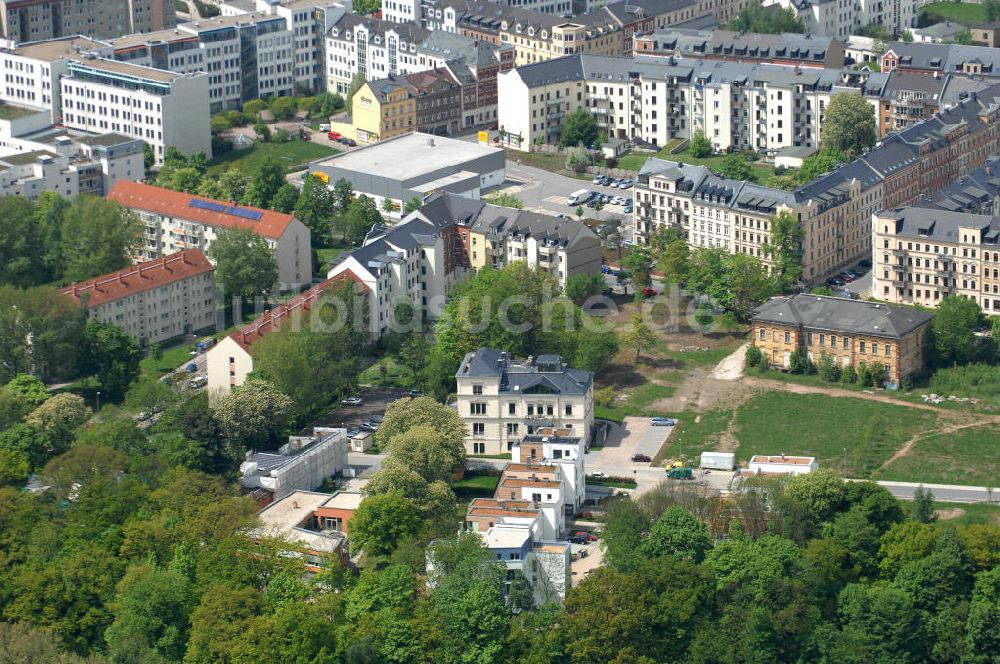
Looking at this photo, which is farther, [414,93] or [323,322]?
[414,93]

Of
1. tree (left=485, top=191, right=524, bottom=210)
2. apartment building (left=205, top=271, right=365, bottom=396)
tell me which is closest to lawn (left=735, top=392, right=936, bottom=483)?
apartment building (left=205, top=271, right=365, bottom=396)

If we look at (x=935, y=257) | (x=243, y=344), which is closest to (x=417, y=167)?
(x=243, y=344)

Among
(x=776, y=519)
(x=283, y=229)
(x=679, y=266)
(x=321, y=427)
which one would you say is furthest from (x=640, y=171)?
(x=776, y=519)

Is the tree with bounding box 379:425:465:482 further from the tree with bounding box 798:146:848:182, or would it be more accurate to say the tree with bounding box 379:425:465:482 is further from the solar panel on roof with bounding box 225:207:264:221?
the tree with bounding box 798:146:848:182

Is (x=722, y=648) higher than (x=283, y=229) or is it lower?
lower

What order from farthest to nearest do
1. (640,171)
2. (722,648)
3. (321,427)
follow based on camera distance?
(640,171)
(321,427)
(722,648)

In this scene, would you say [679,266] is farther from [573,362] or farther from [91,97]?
[91,97]

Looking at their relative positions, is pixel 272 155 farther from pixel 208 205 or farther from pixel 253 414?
pixel 253 414
